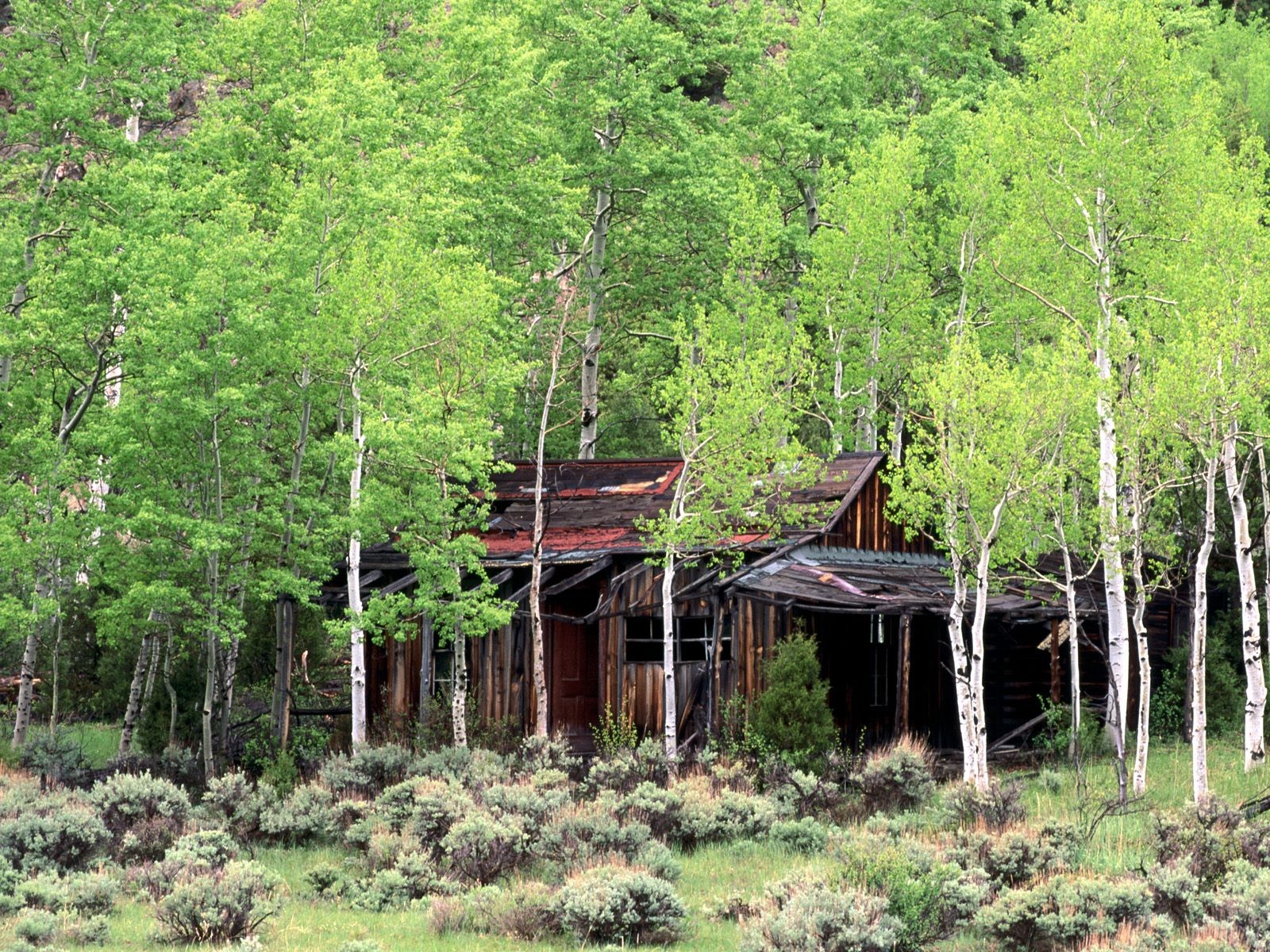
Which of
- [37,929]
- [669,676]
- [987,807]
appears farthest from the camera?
[669,676]

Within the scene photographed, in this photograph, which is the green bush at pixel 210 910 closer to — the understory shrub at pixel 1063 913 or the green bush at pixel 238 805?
the green bush at pixel 238 805

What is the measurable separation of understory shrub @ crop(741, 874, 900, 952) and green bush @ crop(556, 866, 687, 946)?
81 cm

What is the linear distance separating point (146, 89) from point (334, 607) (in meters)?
11.1

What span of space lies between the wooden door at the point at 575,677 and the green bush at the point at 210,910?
14.5 m

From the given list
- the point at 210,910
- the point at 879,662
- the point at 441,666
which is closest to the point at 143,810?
the point at 210,910

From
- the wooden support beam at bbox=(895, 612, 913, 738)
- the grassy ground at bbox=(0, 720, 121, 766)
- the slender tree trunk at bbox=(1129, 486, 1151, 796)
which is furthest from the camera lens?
the grassy ground at bbox=(0, 720, 121, 766)

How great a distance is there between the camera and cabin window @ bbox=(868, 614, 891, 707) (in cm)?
2662

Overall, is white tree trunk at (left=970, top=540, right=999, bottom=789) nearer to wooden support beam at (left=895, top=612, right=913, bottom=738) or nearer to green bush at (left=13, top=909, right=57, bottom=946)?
wooden support beam at (left=895, top=612, right=913, bottom=738)

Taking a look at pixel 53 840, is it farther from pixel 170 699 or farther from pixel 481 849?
pixel 170 699

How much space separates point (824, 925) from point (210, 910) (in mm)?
5305

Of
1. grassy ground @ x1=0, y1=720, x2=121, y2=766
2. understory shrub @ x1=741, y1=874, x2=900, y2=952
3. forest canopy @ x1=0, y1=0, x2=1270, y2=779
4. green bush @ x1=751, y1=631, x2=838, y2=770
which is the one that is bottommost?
grassy ground @ x1=0, y1=720, x2=121, y2=766

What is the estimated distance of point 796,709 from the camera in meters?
22.4

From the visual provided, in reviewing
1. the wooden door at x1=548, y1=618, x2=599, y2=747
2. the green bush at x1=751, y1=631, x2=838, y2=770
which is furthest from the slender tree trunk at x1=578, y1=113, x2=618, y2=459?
the green bush at x1=751, y1=631, x2=838, y2=770

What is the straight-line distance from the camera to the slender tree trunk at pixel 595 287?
3759 centimetres
